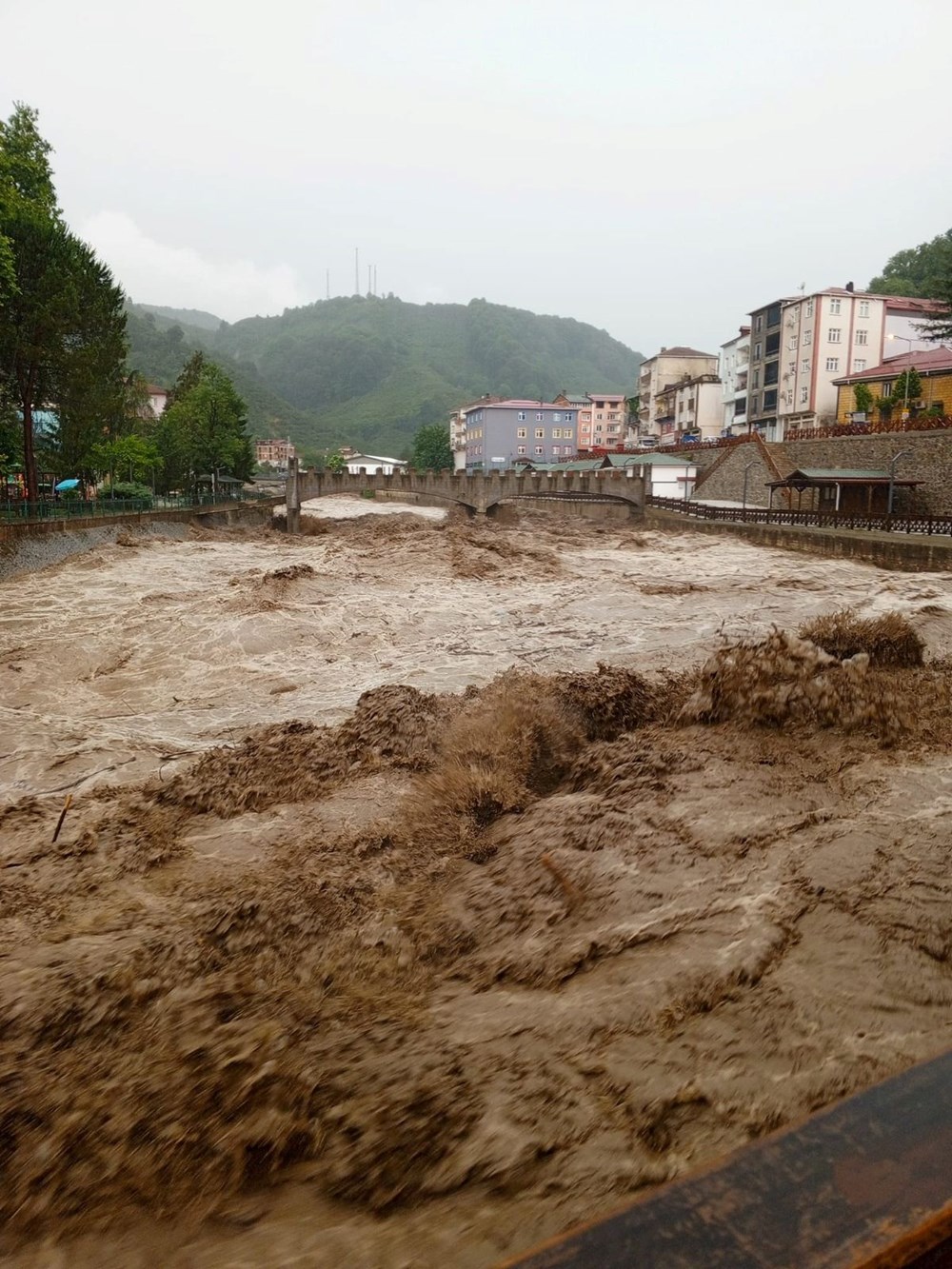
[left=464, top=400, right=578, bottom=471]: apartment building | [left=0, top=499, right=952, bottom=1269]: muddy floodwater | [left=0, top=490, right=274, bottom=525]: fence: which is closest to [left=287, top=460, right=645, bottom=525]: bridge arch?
[left=0, top=490, right=274, bottom=525]: fence

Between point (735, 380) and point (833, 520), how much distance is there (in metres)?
47.9

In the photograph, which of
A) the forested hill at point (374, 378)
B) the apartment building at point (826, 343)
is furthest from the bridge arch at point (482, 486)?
the forested hill at point (374, 378)

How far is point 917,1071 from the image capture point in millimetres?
1485

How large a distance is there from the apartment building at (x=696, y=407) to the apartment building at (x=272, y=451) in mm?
70746

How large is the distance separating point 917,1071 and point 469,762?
692 centimetres

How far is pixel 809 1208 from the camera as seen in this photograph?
121 cm

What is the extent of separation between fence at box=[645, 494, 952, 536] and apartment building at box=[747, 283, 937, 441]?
2494 centimetres

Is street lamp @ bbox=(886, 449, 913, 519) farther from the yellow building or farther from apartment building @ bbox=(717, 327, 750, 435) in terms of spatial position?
apartment building @ bbox=(717, 327, 750, 435)

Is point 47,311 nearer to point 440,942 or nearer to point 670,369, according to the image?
point 440,942

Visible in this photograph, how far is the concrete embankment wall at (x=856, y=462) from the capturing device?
122 feet

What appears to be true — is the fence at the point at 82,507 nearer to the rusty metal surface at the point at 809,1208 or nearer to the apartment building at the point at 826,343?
the rusty metal surface at the point at 809,1208

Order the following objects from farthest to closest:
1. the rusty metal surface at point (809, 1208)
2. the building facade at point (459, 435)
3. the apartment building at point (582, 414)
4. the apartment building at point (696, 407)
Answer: the building facade at point (459, 435), the apartment building at point (582, 414), the apartment building at point (696, 407), the rusty metal surface at point (809, 1208)

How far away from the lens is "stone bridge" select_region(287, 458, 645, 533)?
4859 centimetres

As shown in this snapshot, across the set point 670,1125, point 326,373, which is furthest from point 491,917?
point 326,373
